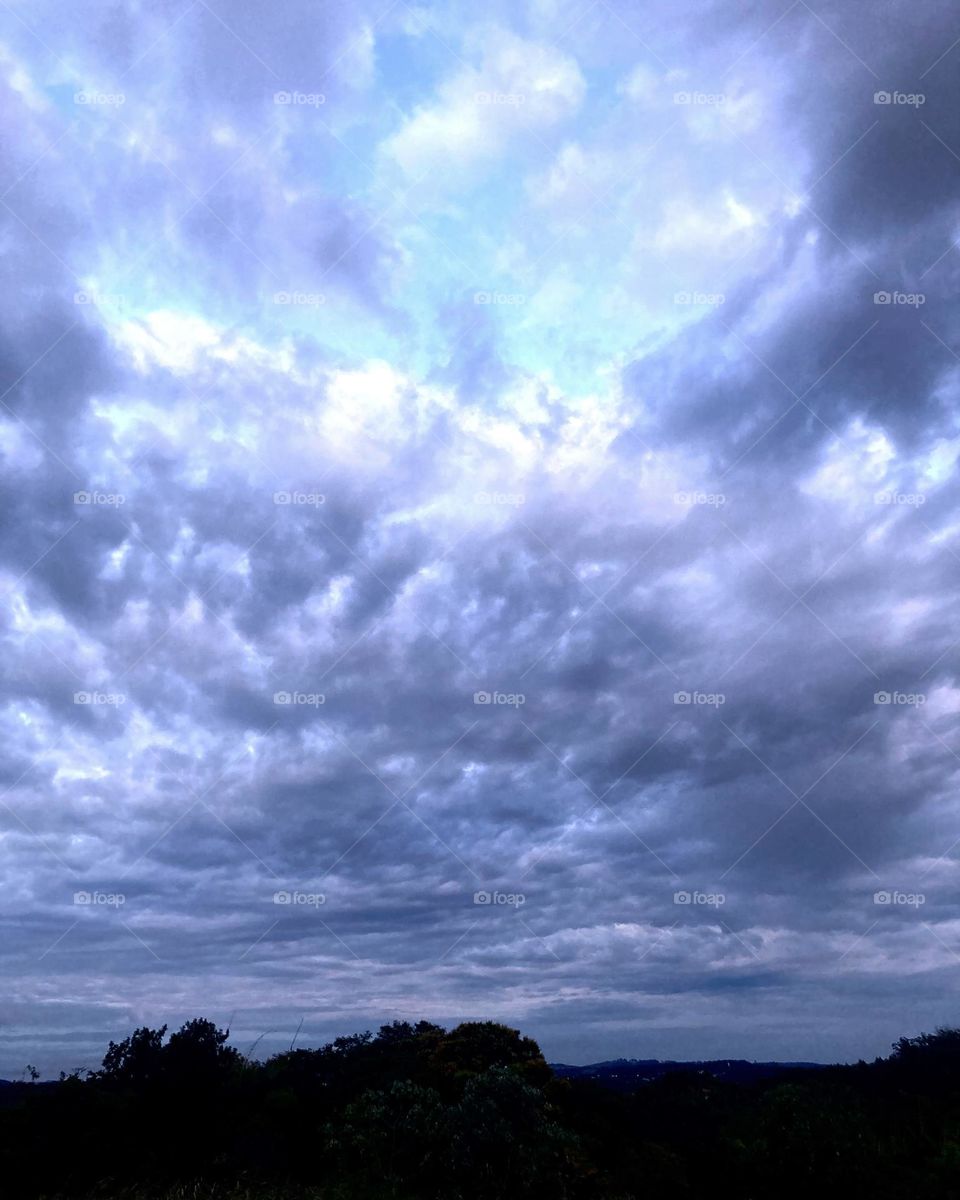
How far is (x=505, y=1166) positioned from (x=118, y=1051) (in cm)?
2091

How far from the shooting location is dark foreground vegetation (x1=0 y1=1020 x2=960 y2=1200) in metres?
28.5

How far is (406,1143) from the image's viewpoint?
101 feet

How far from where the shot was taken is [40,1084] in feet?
113

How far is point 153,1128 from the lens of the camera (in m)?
33.3

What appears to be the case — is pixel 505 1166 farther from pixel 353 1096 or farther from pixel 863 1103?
pixel 863 1103

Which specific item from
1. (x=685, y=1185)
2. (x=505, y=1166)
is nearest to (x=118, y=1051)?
(x=505, y=1166)

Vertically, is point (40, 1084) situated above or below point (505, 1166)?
above

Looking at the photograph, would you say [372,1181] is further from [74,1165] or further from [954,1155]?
[954,1155]

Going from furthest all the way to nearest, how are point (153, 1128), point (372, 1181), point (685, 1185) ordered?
point (153, 1128)
point (685, 1185)
point (372, 1181)

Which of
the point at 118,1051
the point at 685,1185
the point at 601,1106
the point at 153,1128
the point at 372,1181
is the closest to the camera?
the point at 372,1181

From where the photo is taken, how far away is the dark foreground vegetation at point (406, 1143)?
2853 cm

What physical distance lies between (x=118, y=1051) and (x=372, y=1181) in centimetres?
1818

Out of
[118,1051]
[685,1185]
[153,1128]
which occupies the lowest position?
[685,1185]

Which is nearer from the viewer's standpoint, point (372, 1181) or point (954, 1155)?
point (372, 1181)
